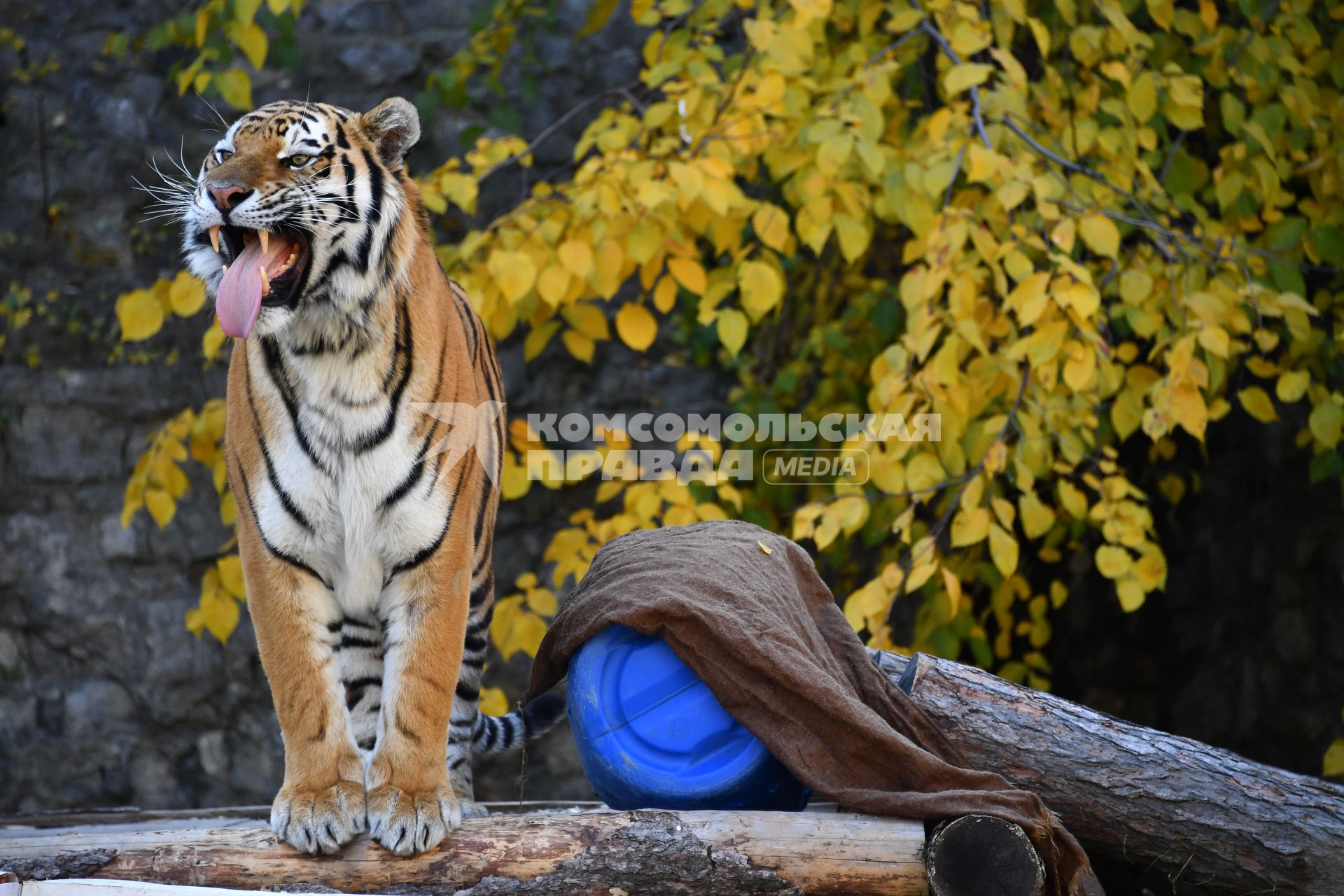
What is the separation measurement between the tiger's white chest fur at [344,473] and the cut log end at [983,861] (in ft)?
3.54

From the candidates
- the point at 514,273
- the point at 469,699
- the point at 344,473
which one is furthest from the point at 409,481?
the point at 514,273

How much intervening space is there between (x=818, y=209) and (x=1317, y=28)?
1761mm

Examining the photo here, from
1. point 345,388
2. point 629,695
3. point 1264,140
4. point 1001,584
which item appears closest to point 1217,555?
point 1001,584

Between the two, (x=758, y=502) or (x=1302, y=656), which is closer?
(x=1302, y=656)

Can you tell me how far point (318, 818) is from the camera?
82.7 inches

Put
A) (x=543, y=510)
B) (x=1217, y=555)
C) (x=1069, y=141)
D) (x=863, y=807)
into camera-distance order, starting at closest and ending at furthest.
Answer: (x=863, y=807) < (x=1069, y=141) < (x=1217, y=555) < (x=543, y=510)

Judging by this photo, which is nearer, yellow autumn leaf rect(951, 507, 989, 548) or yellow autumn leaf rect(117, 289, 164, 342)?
yellow autumn leaf rect(951, 507, 989, 548)

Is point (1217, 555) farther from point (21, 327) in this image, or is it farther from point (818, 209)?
point (21, 327)

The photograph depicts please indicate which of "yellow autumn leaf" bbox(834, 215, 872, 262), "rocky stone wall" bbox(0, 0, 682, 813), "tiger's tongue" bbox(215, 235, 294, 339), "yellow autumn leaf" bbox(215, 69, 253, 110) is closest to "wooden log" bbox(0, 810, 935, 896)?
"tiger's tongue" bbox(215, 235, 294, 339)

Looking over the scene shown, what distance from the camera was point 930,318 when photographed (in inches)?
121

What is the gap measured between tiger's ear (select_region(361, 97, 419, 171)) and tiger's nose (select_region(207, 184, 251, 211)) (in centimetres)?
39

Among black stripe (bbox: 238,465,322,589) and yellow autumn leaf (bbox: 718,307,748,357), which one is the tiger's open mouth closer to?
black stripe (bbox: 238,465,322,589)

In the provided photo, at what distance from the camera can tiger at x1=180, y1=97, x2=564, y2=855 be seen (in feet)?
7.09

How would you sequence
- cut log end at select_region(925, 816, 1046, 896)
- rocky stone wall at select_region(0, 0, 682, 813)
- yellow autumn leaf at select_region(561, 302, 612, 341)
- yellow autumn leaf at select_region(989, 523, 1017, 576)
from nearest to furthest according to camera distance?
cut log end at select_region(925, 816, 1046, 896) < yellow autumn leaf at select_region(989, 523, 1017, 576) < yellow autumn leaf at select_region(561, 302, 612, 341) < rocky stone wall at select_region(0, 0, 682, 813)
